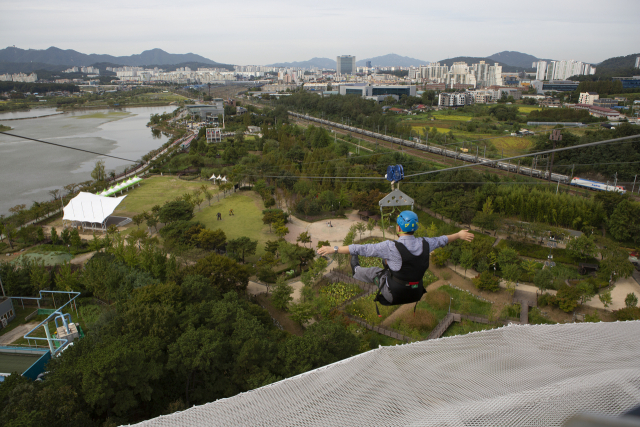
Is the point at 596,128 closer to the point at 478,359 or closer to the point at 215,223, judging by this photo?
the point at 215,223

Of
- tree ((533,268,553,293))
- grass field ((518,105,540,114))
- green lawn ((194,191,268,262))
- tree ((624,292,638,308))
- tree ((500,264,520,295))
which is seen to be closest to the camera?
tree ((624,292,638,308))

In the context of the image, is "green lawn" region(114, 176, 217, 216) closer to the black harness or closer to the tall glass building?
the black harness

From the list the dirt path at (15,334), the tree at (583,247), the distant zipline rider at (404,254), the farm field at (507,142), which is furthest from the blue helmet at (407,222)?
the farm field at (507,142)

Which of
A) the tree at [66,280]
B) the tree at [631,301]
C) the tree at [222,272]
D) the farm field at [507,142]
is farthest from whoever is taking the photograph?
the farm field at [507,142]

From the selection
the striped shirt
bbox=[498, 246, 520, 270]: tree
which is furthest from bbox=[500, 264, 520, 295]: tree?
the striped shirt

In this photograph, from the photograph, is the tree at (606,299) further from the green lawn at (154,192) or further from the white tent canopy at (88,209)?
the white tent canopy at (88,209)

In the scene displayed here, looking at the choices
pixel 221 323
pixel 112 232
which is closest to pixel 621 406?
pixel 221 323
